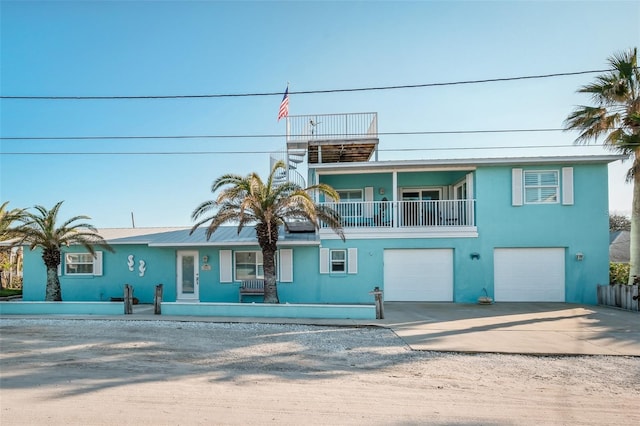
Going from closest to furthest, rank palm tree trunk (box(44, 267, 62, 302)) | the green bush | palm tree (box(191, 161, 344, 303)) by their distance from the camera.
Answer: palm tree (box(191, 161, 344, 303)), palm tree trunk (box(44, 267, 62, 302)), the green bush

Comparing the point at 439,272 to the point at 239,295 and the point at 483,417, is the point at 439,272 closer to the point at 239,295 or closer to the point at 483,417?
the point at 239,295

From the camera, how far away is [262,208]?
12102mm

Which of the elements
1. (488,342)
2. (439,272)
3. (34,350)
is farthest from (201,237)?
(488,342)

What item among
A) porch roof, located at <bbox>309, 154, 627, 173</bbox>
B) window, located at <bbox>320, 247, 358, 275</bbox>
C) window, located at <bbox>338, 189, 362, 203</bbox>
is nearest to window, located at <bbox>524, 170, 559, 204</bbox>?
porch roof, located at <bbox>309, 154, 627, 173</bbox>

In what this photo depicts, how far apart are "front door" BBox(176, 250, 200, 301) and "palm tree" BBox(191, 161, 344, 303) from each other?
3568 mm

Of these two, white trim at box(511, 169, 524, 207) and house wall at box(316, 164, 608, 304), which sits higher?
white trim at box(511, 169, 524, 207)

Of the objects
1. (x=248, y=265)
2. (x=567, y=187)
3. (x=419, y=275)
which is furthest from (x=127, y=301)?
(x=567, y=187)

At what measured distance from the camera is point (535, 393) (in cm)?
529

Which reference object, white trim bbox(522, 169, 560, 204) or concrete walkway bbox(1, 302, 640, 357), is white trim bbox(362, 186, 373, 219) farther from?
white trim bbox(522, 169, 560, 204)

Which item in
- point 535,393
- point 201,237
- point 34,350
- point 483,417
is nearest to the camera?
point 483,417

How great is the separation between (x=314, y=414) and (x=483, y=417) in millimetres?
2107

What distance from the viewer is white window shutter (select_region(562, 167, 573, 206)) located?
14.1 metres

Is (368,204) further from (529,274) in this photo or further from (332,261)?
(529,274)

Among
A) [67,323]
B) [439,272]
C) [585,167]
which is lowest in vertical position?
[67,323]
